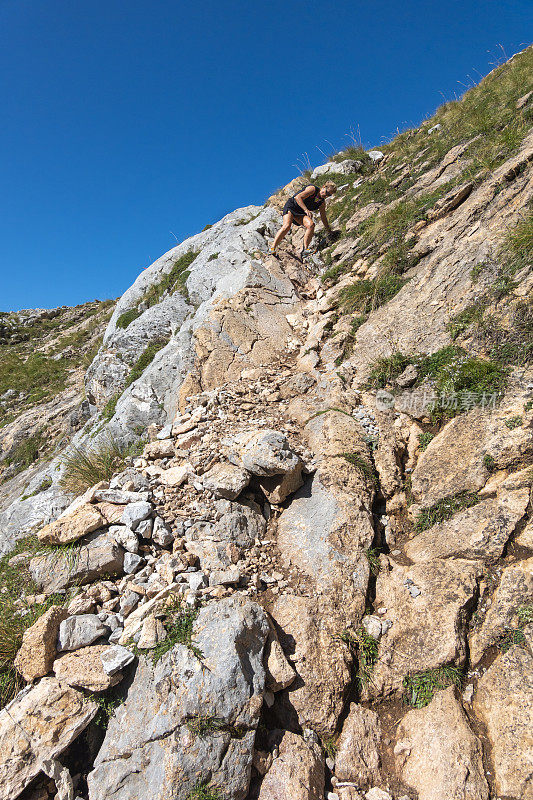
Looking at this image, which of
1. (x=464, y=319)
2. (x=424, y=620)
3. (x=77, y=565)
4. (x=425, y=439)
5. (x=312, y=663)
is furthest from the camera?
(x=464, y=319)

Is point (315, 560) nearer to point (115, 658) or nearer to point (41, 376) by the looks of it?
point (115, 658)

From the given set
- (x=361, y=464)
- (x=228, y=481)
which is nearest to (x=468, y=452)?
(x=361, y=464)

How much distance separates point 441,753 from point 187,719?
7.67 ft

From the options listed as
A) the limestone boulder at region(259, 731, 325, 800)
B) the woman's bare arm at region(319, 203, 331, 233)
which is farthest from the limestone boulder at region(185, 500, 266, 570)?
the woman's bare arm at region(319, 203, 331, 233)

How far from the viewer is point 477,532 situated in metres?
4.26

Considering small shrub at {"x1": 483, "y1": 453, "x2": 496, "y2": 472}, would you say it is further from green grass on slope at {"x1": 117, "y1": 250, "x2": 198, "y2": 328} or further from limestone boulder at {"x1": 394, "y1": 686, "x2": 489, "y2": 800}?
green grass on slope at {"x1": 117, "y1": 250, "x2": 198, "y2": 328}

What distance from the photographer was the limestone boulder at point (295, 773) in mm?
3217

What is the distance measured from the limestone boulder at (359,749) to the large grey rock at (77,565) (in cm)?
312

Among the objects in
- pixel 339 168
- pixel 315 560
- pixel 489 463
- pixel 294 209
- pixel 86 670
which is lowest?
pixel 315 560

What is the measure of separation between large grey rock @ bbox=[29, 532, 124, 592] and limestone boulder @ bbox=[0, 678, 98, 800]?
1.05 m

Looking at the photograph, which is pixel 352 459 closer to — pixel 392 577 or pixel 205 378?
pixel 392 577

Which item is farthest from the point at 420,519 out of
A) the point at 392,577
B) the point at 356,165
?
the point at 356,165

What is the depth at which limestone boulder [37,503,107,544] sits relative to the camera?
4.72 metres

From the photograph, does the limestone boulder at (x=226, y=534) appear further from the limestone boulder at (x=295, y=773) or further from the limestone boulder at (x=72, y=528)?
the limestone boulder at (x=295, y=773)
